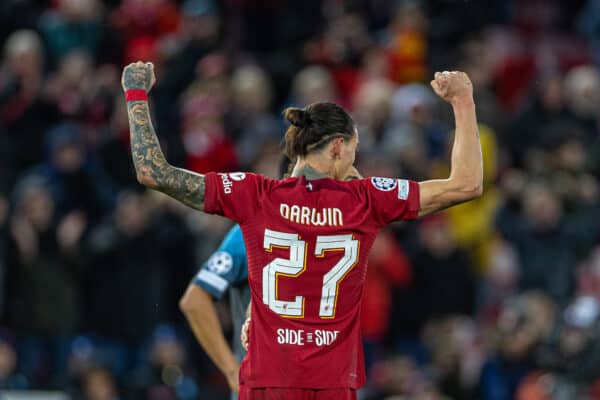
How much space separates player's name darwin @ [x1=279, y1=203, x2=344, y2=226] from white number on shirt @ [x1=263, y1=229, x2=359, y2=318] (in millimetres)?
68

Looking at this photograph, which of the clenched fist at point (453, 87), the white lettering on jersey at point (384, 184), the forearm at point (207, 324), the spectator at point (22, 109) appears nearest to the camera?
the white lettering on jersey at point (384, 184)

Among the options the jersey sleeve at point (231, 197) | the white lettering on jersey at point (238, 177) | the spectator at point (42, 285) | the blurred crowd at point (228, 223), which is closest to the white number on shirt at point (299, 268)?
the jersey sleeve at point (231, 197)

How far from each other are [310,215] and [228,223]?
19.9 ft

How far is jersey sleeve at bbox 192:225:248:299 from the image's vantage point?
23.4 feet

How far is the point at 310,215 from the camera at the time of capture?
6000mm

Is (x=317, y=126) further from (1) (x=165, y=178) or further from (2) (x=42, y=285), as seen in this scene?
(2) (x=42, y=285)

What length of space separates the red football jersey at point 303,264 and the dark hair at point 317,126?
213 mm

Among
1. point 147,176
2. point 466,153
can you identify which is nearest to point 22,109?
point 147,176

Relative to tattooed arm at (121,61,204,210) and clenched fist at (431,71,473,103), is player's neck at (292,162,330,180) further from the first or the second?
clenched fist at (431,71,473,103)

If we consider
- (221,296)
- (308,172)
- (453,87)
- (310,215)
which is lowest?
(221,296)

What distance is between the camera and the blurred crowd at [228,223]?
11961mm

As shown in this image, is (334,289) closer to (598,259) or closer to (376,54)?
(598,259)

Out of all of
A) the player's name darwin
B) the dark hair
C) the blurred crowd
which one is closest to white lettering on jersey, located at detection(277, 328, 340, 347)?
the player's name darwin

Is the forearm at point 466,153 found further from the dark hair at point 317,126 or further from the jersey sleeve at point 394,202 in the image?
the dark hair at point 317,126
